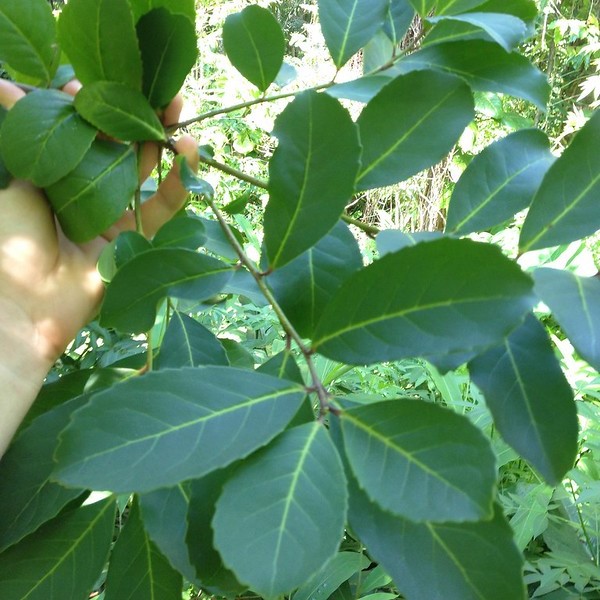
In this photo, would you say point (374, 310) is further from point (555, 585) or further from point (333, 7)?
point (555, 585)

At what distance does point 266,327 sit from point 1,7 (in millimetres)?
1325

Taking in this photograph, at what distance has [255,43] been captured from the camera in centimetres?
48

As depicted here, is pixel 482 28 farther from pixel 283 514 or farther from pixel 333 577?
pixel 333 577

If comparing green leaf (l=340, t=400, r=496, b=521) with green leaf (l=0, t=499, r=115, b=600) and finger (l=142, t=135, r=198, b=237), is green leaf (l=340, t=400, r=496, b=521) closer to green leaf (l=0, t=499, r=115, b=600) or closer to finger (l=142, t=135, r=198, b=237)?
green leaf (l=0, t=499, r=115, b=600)

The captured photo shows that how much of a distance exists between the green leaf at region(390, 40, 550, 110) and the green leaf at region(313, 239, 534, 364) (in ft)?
0.73

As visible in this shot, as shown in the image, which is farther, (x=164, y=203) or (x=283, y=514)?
(x=164, y=203)

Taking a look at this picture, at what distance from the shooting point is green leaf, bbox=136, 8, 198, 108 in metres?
0.42

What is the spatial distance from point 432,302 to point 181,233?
8.5 inches

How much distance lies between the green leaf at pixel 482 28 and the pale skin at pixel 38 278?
22 cm

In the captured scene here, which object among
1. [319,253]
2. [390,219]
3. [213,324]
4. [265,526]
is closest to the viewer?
[265,526]

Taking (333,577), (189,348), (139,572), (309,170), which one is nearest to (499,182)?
(309,170)

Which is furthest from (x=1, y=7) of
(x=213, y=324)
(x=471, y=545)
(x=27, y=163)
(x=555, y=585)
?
(x=213, y=324)

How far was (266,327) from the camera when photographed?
1711mm

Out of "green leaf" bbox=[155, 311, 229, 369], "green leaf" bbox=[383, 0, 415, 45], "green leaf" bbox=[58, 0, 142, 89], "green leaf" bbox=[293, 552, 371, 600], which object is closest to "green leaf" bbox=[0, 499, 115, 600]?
"green leaf" bbox=[155, 311, 229, 369]
